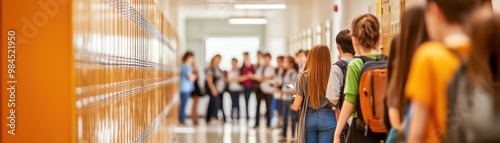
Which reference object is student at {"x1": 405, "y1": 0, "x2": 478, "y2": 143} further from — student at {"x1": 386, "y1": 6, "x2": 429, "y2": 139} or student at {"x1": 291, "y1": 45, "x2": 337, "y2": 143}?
student at {"x1": 291, "y1": 45, "x2": 337, "y2": 143}

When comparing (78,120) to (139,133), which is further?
(139,133)

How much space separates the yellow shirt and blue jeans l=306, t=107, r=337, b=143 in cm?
419

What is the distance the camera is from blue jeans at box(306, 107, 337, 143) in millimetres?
7379

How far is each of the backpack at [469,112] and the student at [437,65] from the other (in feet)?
0.13

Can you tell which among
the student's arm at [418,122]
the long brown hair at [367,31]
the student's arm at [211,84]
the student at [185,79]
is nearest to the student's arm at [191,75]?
the student at [185,79]

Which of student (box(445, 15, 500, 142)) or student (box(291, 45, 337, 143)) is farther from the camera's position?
student (box(291, 45, 337, 143))

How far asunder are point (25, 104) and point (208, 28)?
29.7 metres

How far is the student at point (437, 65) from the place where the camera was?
3061 millimetres

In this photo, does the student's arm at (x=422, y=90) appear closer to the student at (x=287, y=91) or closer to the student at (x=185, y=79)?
the student at (x=287, y=91)

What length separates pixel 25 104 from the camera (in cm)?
441

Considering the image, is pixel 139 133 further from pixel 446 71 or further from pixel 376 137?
pixel 446 71

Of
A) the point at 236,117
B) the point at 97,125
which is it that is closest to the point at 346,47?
the point at 97,125

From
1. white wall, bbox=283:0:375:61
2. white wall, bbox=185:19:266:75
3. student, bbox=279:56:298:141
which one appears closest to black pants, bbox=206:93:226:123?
white wall, bbox=283:0:375:61

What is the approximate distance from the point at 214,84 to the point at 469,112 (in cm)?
1877
